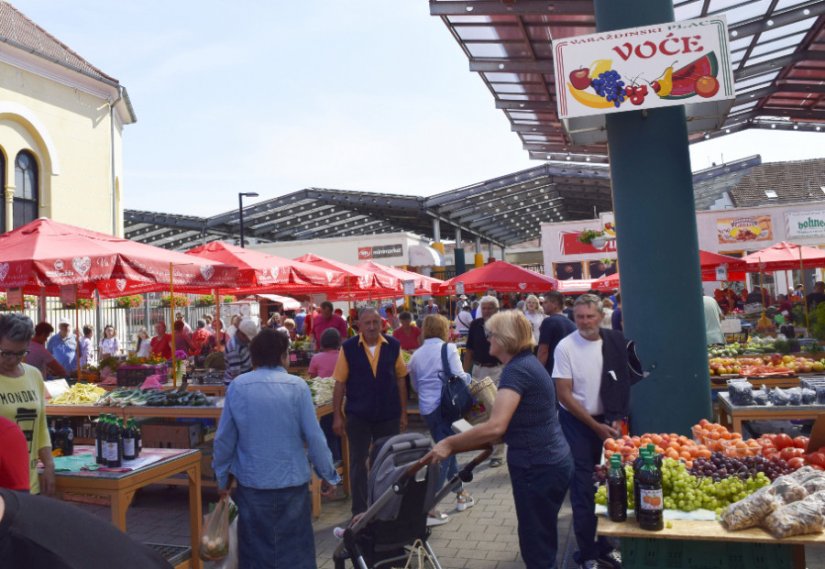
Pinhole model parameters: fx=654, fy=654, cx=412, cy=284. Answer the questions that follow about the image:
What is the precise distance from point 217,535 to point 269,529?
30 cm

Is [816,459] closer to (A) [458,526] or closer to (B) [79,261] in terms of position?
(A) [458,526]

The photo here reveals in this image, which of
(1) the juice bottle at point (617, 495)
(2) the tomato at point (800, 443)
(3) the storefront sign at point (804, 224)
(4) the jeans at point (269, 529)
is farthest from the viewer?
(3) the storefront sign at point (804, 224)

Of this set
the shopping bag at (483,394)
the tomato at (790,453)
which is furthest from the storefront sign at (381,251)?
the tomato at (790,453)

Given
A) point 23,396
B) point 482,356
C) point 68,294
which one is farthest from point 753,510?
point 68,294

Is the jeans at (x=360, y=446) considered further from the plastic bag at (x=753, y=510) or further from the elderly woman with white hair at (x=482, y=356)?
the plastic bag at (x=753, y=510)

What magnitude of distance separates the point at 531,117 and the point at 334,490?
10494 mm

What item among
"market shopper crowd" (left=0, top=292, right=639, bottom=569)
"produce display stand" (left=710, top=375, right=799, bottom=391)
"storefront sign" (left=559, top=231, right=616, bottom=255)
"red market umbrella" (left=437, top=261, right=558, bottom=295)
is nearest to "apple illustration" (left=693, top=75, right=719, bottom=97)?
"market shopper crowd" (left=0, top=292, right=639, bottom=569)

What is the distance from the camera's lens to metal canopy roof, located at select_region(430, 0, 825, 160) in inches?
376

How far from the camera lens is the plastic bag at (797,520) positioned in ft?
9.21

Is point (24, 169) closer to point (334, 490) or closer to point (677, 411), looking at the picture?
point (334, 490)

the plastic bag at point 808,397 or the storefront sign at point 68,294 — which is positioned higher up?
the storefront sign at point 68,294

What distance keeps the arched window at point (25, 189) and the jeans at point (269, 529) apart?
19.0 meters

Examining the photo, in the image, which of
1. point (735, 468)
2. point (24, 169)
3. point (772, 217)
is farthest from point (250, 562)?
point (772, 217)

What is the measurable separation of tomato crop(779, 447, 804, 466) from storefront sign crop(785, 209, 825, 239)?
2603 cm
